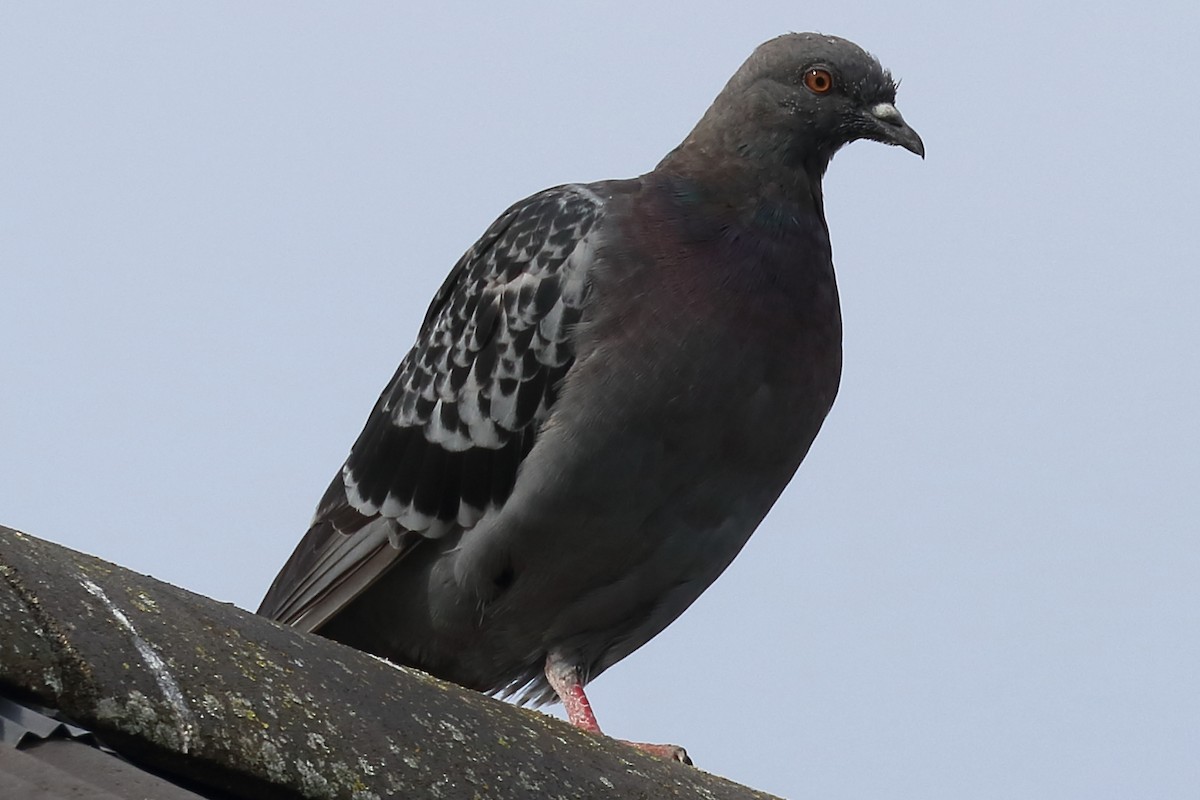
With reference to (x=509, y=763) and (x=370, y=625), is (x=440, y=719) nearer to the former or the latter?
(x=509, y=763)

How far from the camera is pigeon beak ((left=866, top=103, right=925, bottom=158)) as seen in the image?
656 centimetres

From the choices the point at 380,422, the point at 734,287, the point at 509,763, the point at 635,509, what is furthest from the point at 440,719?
the point at 380,422

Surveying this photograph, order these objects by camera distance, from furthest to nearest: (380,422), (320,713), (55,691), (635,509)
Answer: (380,422) → (635,509) → (320,713) → (55,691)

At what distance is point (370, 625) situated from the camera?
20.9 ft

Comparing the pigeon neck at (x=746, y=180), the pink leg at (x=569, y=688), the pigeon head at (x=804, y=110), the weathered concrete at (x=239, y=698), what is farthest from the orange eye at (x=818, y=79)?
the weathered concrete at (x=239, y=698)

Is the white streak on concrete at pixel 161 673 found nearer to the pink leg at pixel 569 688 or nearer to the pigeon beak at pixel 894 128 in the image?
the pink leg at pixel 569 688

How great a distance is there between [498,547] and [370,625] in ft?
2.47

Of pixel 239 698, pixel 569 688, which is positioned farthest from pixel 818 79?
pixel 239 698

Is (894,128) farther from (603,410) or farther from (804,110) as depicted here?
(603,410)

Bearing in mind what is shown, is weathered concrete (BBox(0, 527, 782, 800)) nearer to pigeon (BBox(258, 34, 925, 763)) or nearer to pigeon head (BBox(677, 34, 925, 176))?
pigeon (BBox(258, 34, 925, 763))

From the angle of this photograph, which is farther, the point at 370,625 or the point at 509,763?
the point at 370,625

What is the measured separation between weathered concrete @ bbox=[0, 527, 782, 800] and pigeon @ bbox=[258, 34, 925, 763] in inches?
82.6

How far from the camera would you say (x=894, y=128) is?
21.6ft

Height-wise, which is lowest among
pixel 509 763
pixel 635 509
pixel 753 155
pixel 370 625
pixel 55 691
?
pixel 55 691
